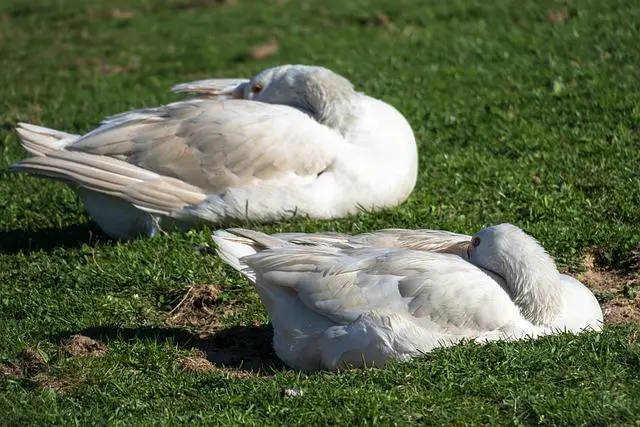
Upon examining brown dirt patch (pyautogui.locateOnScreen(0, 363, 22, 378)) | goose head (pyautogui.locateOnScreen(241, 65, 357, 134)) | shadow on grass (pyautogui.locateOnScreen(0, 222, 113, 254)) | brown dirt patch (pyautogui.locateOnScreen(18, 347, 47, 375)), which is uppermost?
goose head (pyautogui.locateOnScreen(241, 65, 357, 134))

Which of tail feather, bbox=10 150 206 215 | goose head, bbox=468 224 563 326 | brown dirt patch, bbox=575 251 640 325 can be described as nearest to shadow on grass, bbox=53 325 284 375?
goose head, bbox=468 224 563 326

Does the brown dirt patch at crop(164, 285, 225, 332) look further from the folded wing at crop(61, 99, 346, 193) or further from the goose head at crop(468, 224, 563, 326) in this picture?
the goose head at crop(468, 224, 563, 326)

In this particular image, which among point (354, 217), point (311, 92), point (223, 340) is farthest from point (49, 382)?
point (311, 92)

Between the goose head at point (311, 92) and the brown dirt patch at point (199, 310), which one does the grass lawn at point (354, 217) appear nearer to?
the brown dirt patch at point (199, 310)

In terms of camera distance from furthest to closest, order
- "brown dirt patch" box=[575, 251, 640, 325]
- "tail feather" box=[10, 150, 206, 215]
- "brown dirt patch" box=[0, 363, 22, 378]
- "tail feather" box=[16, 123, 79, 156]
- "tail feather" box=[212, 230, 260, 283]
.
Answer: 1. "tail feather" box=[16, 123, 79, 156]
2. "tail feather" box=[10, 150, 206, 215]
3. "brown dirt patch" box=[575, 251, 640, 325]
4. "tail feather" box=[212, 230, 260, 283]
5. "brown dirt patch" box=[0, 363, 22, 378]

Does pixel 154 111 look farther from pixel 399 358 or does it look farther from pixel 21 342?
pixel 399 358

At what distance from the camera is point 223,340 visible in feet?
23.3

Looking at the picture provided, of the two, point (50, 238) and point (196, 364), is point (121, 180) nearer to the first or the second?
point (50, 238)

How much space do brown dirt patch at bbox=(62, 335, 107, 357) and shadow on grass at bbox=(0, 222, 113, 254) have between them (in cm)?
205

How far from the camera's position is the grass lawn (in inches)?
226

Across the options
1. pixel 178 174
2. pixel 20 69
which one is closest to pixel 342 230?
pixel 178 174

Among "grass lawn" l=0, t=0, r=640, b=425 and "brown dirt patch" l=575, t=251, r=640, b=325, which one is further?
"brown dirt patch" l=575, t=251, r=640, b=325

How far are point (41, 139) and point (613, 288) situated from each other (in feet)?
15.1

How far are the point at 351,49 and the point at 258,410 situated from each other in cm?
897
